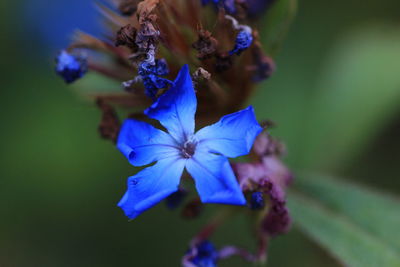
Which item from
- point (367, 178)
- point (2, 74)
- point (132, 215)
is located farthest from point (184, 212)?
point (2, 74)

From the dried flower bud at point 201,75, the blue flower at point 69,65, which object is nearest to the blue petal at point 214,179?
the dried flower bud at point 201,75

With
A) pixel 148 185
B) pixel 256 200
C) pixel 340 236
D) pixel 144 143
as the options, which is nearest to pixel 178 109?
pixel 144 143

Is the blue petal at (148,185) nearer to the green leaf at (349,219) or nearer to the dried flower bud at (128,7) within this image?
→ the dried flower bud at (128,7)

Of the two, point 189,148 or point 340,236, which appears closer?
point 189,148

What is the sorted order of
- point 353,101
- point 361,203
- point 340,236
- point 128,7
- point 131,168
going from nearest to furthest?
point 128,7
point 340,236
point 361,203
point 353,101
point 131,168

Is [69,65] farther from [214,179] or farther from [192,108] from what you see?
[214,179]

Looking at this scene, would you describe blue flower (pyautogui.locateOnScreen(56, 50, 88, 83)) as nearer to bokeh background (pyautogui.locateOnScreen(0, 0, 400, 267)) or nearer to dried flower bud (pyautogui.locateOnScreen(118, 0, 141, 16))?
dried flower bud (pyautogui.locateOnScreen(118, 0, 141, 16))

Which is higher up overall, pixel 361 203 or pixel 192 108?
pixel 192 108

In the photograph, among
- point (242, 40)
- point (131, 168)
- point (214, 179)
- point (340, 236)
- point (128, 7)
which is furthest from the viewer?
point (131, 168)

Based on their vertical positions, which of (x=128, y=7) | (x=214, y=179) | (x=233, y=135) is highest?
(x=128, y=7)
